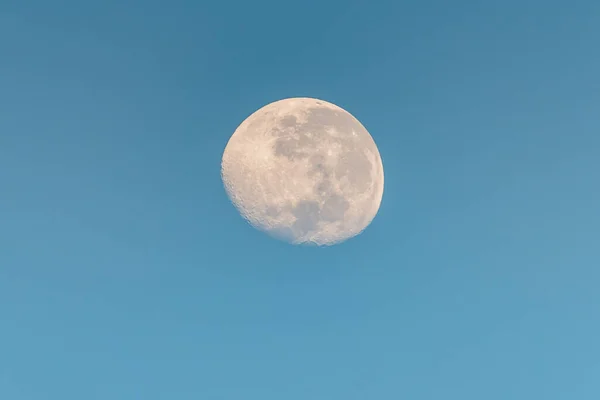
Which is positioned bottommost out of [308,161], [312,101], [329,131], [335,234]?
[335,234]

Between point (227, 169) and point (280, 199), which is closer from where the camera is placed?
point (280, 199)

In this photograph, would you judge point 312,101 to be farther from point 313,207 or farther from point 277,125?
point 313,207

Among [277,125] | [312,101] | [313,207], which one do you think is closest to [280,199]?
[313,207]

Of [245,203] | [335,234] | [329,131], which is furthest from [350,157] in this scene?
[245,203]

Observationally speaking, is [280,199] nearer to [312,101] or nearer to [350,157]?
[350,157]

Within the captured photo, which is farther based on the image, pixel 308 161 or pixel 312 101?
pixel 312 101

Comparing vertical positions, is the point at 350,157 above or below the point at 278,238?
above
